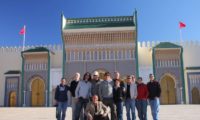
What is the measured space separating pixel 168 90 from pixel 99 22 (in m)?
7.95

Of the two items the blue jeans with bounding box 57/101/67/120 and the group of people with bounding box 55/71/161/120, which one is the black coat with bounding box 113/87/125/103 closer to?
the group of people with bounding box 55/71/161/120

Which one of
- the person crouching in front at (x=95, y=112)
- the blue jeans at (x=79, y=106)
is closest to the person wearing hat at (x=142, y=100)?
the blue jeans at (x=79, y=106)

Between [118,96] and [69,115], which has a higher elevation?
[118,96]

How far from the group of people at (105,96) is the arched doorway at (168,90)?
1642 cm

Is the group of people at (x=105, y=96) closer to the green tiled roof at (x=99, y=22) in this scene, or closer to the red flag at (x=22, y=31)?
the green tiled roof at (x=99, y=22)

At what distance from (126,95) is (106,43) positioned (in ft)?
55.5

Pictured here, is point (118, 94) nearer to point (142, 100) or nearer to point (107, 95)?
point (107, 95)

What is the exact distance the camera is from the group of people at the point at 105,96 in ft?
21.2

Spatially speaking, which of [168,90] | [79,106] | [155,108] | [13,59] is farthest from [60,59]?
[79,106]

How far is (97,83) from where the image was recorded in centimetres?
724

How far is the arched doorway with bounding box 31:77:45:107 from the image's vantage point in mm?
Result: 25594

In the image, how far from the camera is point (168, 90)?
2433 cm

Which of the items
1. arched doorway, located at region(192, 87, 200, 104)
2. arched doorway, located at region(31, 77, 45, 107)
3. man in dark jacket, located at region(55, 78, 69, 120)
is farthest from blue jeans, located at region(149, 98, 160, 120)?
arched doorway, located at region(31, 77, 45, 107)

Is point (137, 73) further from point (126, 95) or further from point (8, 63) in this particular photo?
point (126, 95)
